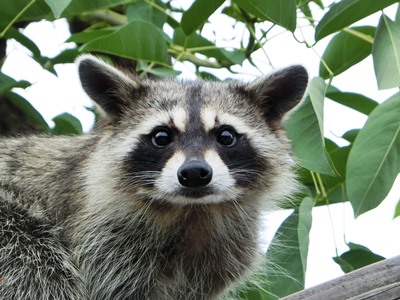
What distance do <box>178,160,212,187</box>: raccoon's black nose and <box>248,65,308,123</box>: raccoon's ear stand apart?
2.77 feet

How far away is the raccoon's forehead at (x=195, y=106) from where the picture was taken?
431cm

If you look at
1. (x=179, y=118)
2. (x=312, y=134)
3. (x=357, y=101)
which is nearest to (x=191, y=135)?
(x=179, y=118)

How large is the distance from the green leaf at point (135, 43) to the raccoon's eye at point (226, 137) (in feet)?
2.15

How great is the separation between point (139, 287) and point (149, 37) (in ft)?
4.05

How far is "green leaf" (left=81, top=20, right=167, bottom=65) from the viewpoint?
14.8ft

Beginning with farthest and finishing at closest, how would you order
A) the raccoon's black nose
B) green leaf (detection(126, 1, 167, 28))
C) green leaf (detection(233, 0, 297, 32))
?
green leaf (detection(126, 1, 167, 28)) < green leaf (detection(233, 0, 297, 32)) < the raccoon's black nose

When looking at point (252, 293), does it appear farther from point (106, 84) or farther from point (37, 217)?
point (106, 84)

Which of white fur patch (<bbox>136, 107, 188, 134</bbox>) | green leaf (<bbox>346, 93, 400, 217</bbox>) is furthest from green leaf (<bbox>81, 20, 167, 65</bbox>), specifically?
green leaf (<bbox>346, 93, 400, 217</bbox>)

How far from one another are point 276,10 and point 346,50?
1.88 ft

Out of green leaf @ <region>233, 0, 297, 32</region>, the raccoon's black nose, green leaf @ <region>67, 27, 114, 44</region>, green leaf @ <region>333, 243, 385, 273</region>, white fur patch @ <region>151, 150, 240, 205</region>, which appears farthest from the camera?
green leaf @ <region>67, 27, 114, 44</region>

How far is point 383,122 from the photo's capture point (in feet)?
13.3

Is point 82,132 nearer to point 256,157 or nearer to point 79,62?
point 79,62

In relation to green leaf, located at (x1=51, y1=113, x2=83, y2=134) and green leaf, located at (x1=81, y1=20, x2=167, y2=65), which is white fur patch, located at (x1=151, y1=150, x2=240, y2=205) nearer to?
green leaf, located at (x1=81, y1=20, x2=167, y2=65)

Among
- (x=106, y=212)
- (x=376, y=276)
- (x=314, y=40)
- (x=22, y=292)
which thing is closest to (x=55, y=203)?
(x=106, y=212)
